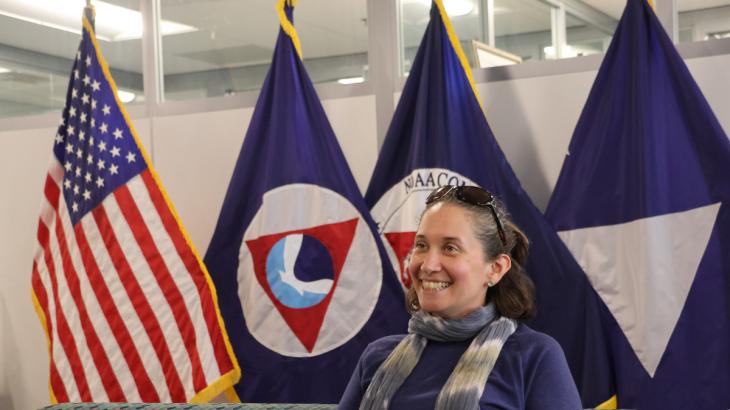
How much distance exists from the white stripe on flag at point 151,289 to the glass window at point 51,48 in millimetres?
646

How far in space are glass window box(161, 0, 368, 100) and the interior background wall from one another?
0.12m

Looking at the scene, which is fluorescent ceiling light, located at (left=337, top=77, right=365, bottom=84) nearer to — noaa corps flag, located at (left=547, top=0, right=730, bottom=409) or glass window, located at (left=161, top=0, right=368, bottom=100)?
glass window, located at (left=161, top=0, right=368, bottom=100)

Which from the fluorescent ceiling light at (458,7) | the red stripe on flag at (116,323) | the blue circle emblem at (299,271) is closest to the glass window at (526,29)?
A: the fluorescent ceiling light at (458,7)

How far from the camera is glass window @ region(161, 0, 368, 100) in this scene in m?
3.61

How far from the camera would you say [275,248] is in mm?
3389

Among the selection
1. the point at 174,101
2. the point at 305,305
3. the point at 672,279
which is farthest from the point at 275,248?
the point at 672,279

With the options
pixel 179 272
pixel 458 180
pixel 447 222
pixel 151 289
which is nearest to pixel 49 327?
pixel 151 289

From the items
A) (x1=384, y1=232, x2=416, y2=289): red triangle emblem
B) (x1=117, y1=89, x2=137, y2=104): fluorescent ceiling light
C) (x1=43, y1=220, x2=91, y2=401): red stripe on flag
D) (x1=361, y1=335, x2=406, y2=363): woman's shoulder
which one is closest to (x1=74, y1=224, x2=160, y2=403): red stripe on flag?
(x1=43, y1=220, x2=91, y2=401): red stripe on flag

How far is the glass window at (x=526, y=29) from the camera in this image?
3.14 meters

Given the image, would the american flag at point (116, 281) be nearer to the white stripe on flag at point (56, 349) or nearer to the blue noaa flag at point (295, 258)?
the white stripe on flag at point (56, 349)

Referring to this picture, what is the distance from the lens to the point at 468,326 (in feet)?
6.84

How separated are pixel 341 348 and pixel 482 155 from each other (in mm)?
767

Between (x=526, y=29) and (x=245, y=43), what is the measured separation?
3.61ft

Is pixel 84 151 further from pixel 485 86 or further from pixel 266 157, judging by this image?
pixel 485 86
